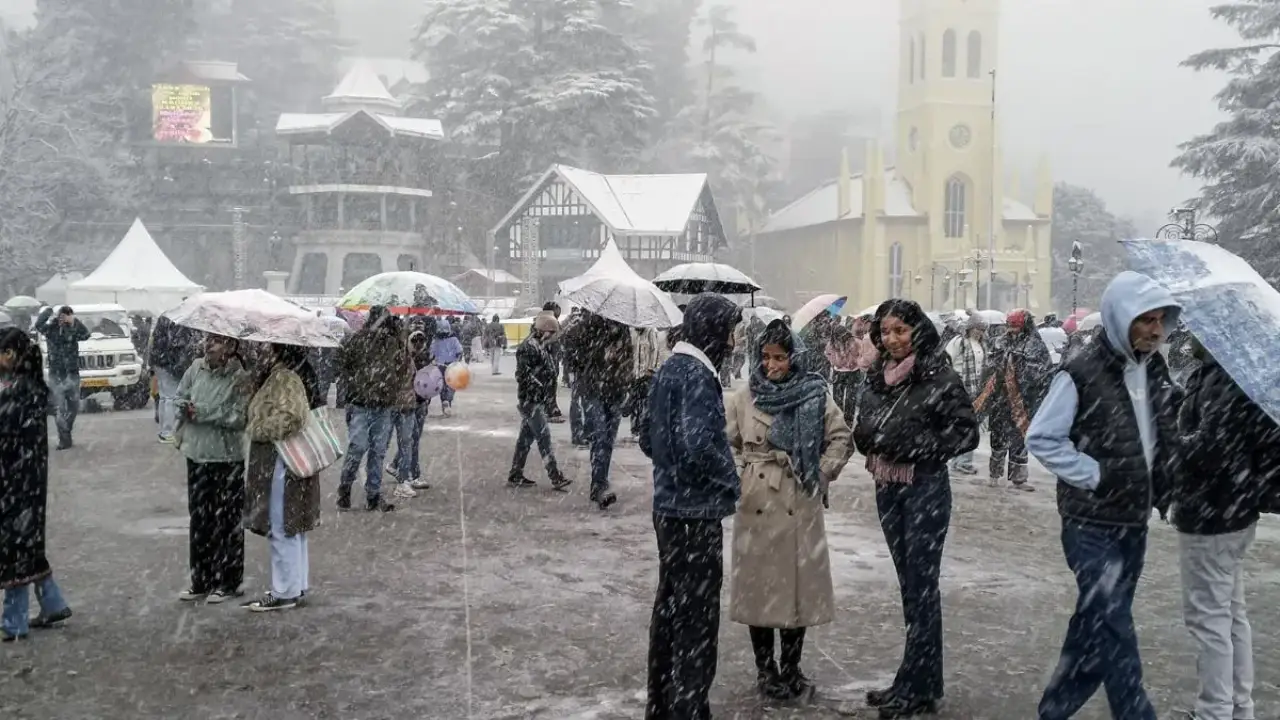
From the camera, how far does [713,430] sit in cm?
425

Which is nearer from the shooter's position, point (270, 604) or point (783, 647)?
point (783, 647)

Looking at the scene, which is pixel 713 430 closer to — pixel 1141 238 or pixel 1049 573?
pixel 1141 238

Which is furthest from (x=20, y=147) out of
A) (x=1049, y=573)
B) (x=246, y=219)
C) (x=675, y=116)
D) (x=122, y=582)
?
(x=1049, y=573)

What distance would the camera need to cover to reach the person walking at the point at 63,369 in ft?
45.2

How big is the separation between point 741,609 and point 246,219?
50.5m

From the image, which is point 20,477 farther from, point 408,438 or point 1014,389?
point 1014,389

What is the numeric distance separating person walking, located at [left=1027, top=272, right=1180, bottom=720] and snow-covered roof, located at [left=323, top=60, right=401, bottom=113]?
178ft

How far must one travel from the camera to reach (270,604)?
6387mm

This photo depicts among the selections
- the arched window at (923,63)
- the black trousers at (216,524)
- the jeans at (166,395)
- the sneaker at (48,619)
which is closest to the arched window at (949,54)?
the arched window at (923,63)

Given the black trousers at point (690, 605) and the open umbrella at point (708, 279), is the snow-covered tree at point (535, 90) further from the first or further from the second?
the black trousers at point (690, 605)

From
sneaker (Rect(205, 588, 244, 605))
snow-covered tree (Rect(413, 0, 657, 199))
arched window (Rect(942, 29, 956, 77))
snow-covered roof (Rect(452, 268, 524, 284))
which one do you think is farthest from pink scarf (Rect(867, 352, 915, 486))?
arched window (Rect(942, 29, 956, 77))

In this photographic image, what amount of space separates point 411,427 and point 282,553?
13.0 ft

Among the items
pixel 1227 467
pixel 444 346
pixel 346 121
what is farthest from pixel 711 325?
pixel 346 121

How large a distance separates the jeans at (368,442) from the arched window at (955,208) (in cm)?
5650
